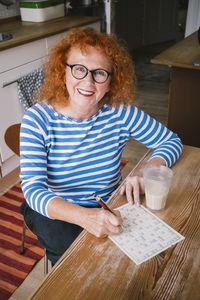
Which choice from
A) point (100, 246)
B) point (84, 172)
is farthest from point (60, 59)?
point (100, 246)

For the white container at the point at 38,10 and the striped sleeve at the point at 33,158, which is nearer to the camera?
the striped sleeve at the point at 33,158

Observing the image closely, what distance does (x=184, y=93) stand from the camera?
94.4 inches

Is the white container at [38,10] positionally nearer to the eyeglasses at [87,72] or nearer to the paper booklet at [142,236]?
the eyeglasses at [87,72]

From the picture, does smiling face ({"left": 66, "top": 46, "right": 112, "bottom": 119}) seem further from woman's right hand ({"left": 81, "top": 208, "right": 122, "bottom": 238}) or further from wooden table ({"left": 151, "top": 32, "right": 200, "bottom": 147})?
wooden table ({"left": 151, "top": 32, "right": 200, "bottom": 147})

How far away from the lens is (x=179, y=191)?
3.27ft

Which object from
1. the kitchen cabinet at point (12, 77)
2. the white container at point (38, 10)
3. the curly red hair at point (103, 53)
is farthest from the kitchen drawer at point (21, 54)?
the curly red hair at point (103, 53)

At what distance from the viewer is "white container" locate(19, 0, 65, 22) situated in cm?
289

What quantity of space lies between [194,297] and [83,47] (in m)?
0.84

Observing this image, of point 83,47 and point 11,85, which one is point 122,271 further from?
point 11,85

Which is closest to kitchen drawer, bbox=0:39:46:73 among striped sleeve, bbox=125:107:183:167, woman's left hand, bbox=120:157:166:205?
striped sleeve, bbox=125:107:183:167

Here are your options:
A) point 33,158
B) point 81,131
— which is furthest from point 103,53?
point 33,158

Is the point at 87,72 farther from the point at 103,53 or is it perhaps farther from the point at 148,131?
the point at 148,131

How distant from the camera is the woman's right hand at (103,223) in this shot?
2.68 ft

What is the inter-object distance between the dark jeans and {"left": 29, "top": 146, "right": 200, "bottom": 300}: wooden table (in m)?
0.32
